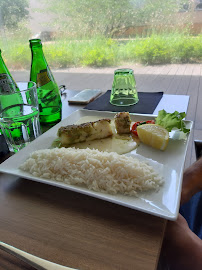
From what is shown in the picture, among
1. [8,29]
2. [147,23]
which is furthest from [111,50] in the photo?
[8,29]

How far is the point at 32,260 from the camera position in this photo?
0.39 metres

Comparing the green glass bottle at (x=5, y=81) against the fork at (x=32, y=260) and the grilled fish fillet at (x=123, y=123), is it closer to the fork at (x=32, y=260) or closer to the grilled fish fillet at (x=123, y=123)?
the grilled fish fillet at (x=123, y=123)

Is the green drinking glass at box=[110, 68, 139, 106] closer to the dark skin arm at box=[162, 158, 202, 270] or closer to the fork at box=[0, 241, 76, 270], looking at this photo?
the dark skin arm at box=[162, 158, 202, 270]

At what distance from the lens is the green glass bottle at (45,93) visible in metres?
1.05

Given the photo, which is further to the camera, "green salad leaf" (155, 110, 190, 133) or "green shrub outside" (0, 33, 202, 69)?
"green shrub outside" (0, 33, 202, 69)

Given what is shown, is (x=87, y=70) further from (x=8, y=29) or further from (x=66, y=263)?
(x=66, y=263)

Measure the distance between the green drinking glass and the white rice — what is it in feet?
2.05

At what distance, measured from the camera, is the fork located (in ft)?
1.22

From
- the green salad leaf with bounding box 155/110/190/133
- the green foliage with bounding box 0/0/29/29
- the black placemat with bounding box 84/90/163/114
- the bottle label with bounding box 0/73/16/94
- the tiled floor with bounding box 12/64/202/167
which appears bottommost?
the tiled floor with bounding box 12/64/202/167

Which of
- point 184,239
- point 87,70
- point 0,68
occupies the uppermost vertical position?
point 0,68

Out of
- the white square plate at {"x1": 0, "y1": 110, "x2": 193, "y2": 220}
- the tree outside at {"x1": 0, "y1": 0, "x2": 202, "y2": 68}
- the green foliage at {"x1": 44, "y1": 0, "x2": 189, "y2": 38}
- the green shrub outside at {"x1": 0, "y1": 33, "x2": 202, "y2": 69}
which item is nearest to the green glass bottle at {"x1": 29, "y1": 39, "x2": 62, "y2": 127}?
the white square plate at {"x1": 0, "y1": 110, "x2": 193, "y2": 220}

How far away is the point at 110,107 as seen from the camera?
1194mm


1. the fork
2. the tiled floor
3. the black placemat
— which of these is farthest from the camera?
the tiled floor

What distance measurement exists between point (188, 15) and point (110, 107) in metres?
2.89
